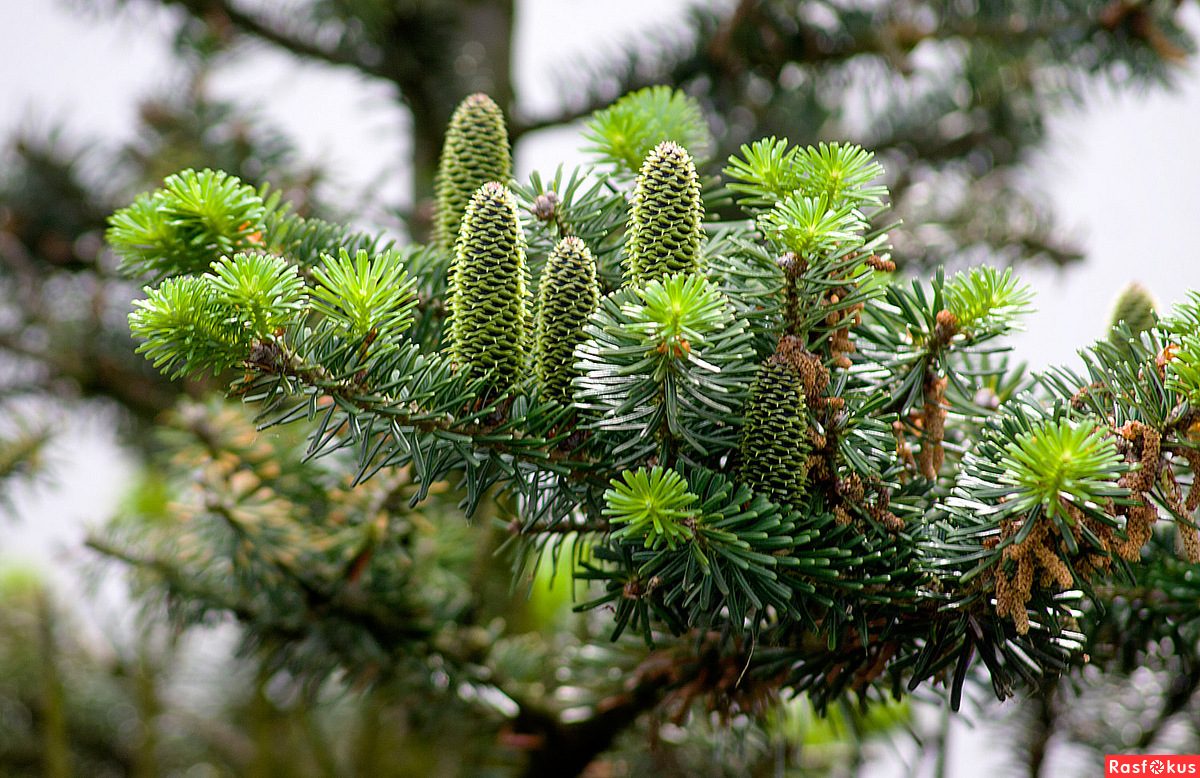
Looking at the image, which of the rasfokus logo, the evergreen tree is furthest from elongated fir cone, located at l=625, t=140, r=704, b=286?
the rasfokus logo

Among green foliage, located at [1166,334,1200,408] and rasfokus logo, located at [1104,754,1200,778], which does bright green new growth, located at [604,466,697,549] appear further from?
rasfokus logo, located at [1104,754,1200,778]

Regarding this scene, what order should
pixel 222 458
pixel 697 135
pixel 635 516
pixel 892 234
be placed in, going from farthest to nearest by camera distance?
pixel 892 234, pixel 222 458, pixel 697 135, pixel 635 516

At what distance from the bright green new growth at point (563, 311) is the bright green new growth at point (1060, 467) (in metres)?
0.13

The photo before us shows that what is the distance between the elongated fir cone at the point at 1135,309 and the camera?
1.17ft

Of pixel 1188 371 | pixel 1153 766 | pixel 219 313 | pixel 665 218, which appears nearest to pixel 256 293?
pixel 219 313

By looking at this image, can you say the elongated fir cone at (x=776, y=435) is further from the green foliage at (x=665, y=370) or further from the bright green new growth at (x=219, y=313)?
the bright green new growth at (x=219, y=313)

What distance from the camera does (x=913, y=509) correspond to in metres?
0.31

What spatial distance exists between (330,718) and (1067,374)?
910 mm

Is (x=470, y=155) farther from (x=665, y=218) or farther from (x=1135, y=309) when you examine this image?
(x=1135, y=309)

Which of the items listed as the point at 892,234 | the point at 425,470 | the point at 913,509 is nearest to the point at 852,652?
the point at 913,509

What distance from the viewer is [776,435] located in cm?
28

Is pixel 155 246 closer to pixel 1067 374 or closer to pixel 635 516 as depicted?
pixel 635 516

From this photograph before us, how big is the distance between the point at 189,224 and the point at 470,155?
0.34 ft

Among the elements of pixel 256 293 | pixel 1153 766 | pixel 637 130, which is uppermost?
pixel 637 130
